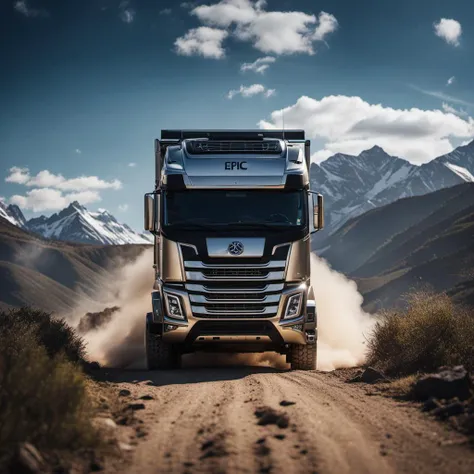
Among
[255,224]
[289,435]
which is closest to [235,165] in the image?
[255,224]

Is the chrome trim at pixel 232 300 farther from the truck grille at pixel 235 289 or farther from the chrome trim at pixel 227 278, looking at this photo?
the chrome trim at pixel 227 278

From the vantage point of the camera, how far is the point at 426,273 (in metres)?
172

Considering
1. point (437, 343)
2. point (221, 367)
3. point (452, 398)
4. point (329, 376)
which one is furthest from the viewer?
point (221, 367)

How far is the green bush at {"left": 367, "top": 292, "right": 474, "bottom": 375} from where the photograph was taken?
38.4 feet

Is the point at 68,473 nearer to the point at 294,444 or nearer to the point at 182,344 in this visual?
the point at 294,444

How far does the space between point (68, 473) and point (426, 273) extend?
174551 mm

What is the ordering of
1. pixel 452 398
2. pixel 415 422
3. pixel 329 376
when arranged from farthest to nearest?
pixel 329 376, pixel 452 398, pixel 415 422

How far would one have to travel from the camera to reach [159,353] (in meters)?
14.0

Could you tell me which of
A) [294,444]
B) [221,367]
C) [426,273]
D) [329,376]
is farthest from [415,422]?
[426,273]

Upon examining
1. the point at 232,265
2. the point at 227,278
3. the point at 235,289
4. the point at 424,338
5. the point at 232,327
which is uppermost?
the point at 232,265

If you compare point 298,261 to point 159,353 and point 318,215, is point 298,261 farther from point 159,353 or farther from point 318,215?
point 159,353

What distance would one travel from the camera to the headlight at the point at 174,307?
13.0m

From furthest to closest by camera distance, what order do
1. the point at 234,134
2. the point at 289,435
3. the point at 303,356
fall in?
the point at 234,134, the point at 303,356, the point at 289,435

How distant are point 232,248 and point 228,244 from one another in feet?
0.36
